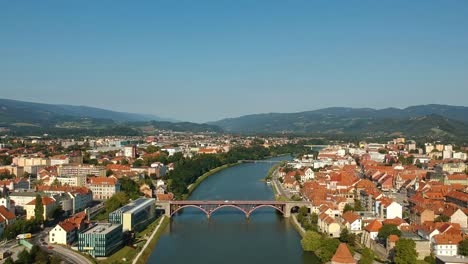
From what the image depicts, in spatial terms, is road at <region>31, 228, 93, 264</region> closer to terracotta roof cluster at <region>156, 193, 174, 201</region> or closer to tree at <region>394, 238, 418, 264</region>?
tree at <region>394, 238, 418, 264</region>

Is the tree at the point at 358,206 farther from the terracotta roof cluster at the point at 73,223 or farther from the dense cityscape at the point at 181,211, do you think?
the terracotta roof cluster at the point at 73,223

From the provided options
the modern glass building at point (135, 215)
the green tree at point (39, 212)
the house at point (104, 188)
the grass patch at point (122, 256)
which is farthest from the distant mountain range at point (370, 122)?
the grass patch at point (122, 256)

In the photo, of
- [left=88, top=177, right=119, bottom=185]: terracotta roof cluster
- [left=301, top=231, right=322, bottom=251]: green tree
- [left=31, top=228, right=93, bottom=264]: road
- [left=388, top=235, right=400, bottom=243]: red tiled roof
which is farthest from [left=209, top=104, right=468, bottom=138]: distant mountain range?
[left=31, top=228, right=93, bottom=264]: road

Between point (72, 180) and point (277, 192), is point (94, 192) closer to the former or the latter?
point (72, 180)

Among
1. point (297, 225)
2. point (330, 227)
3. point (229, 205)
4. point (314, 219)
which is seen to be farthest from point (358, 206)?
A: point (229, 205)

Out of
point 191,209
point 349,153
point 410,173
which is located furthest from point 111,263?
point 349,153

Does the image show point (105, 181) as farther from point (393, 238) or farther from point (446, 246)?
point (446, 246)
